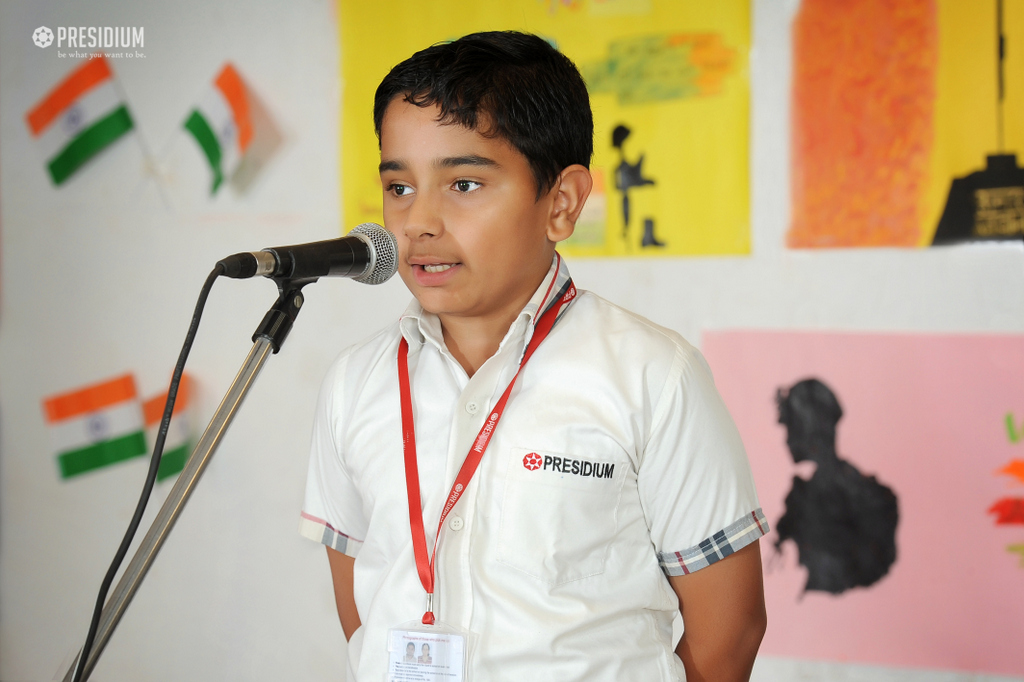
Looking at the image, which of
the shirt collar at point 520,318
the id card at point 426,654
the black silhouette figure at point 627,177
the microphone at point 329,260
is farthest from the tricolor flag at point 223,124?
the id card at point 426,654

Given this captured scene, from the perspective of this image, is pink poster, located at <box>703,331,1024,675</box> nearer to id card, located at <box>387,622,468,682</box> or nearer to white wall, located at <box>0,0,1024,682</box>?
white wall, located at <box>0,0,1024,682</box>

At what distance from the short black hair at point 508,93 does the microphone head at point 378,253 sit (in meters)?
0.25

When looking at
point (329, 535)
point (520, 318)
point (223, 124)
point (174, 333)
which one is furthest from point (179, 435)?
point (520, 318)

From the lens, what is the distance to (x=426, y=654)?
1065mm

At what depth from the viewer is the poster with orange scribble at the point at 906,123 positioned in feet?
6.11

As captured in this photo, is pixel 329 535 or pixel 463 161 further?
pixel 329 535

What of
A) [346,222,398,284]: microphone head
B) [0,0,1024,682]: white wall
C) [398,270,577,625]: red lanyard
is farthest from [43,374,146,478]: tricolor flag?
[346,222,398,284]: microphone head

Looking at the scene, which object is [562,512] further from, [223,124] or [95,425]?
[95,425]

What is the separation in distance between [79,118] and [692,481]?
2201 millimetres

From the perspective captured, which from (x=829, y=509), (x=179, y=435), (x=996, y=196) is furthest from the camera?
(x=179, y=435)

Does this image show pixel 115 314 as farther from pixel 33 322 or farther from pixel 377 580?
pixel 377 580

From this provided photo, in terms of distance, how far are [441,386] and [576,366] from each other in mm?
212

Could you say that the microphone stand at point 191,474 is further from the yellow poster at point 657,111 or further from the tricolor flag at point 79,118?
the tricolor flag at point 79,118

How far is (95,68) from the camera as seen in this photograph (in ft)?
7.76
